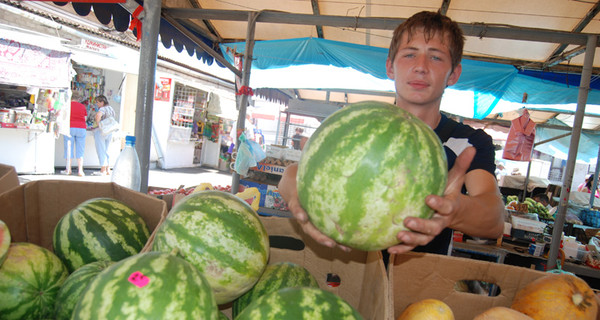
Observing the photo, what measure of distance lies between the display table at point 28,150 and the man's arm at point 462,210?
9233mm

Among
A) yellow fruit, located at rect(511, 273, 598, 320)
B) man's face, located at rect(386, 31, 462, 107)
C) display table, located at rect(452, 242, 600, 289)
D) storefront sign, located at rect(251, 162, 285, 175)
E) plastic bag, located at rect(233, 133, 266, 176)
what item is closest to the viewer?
yellow fruit, located at rect(511, 273, 598, 320)

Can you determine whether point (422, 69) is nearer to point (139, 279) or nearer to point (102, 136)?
point (139, 279)

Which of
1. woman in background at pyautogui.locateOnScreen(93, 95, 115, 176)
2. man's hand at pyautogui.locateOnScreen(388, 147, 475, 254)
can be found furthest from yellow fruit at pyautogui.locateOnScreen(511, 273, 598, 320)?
woman in background at pyautogui.locateOnScreen(93, 95, 115, 176)

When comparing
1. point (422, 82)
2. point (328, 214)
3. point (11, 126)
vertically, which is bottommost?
point (11, 126)

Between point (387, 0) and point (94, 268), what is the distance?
4.69m

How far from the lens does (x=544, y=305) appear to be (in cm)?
131

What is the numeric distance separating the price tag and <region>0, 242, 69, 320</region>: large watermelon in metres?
0.63

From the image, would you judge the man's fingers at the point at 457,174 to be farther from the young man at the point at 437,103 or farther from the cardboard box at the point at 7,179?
the cardboard box at the point at 7,179

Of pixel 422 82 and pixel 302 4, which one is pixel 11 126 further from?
pixel 422 82

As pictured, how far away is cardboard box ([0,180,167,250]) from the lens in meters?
1.58

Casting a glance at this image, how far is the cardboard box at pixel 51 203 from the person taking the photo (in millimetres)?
1582

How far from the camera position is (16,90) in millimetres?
7336

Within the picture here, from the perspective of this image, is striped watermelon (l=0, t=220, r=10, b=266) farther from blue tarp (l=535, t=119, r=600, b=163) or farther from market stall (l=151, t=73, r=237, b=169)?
blue tarp (l=535, t=119, r=600, b=163)

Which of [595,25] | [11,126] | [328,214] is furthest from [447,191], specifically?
[11,126]
